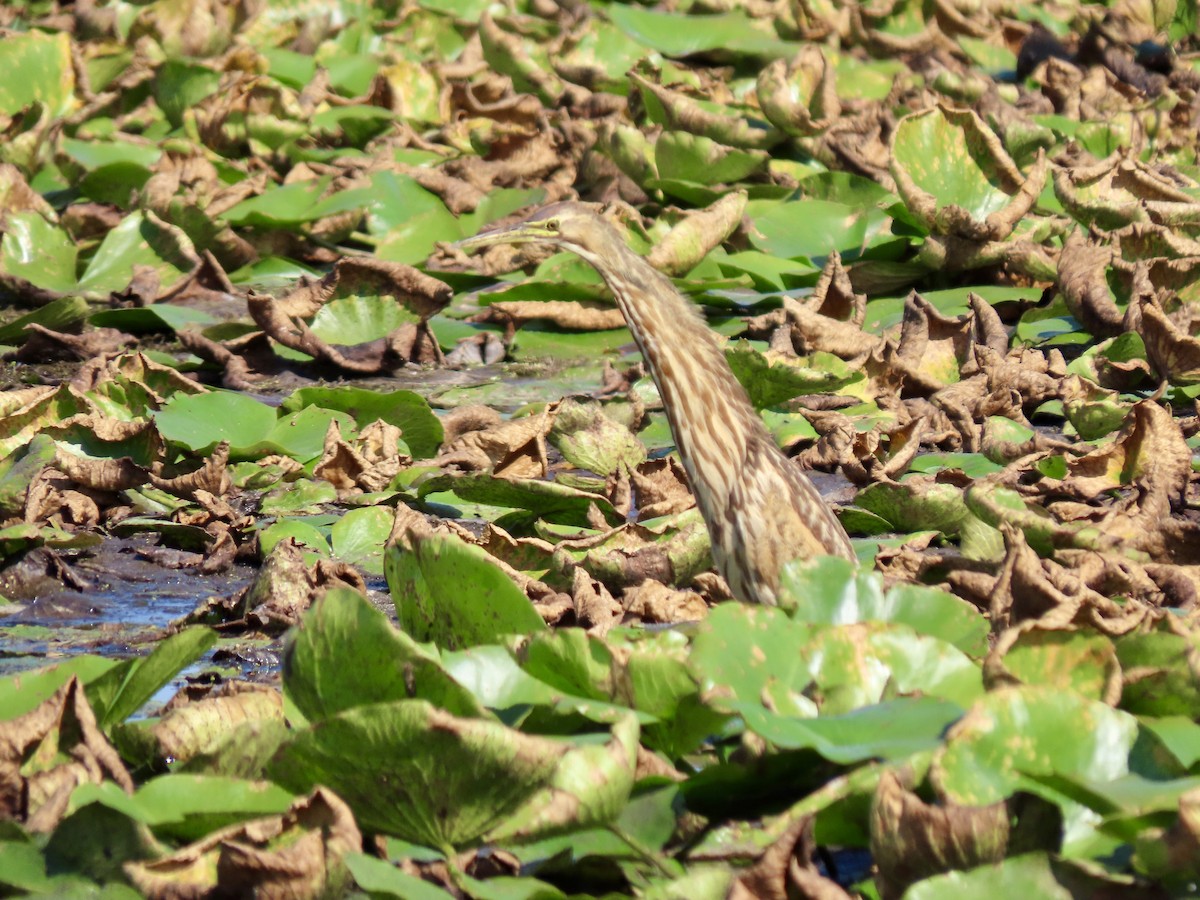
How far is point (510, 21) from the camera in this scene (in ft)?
36.6

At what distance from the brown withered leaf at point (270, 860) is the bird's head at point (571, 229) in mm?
2661

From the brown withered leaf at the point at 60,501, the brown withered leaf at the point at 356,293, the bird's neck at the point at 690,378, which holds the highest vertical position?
the bird's neck at the point at 690,378

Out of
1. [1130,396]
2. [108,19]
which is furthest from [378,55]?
[1130,396]

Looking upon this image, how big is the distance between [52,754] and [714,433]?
2318mm

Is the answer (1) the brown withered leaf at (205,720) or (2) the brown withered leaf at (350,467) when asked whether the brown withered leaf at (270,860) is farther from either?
(2) the brown withered leaf at (350,467)

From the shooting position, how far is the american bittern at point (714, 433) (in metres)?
4.62

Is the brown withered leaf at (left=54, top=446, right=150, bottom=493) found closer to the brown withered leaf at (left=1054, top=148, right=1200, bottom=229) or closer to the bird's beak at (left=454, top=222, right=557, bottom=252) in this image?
the bird's beak at (left=454, top=222, right=557, bottom=252)

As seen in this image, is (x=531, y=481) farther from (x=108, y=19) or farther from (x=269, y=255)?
(x=108, y=19)

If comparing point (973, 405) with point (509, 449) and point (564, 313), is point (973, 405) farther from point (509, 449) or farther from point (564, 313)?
point (564, 313)

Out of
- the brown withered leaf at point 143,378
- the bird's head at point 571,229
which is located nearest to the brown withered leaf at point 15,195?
the brown withered leaf at point 143,378

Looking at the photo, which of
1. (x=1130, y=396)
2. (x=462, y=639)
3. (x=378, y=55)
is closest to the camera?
(x=462, y=639)

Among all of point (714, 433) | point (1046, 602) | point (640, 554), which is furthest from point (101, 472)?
point (1046, 602)

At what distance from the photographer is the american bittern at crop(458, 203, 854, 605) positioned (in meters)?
4.62

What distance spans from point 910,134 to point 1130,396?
4.99 ft
